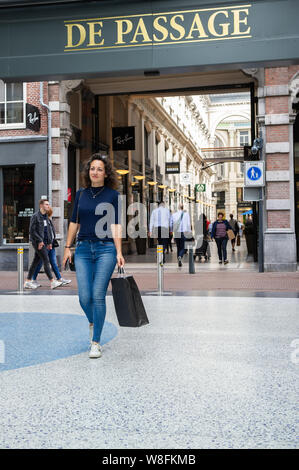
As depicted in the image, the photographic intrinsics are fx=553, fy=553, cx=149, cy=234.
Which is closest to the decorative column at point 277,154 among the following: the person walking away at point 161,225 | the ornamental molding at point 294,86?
the ornamental molding at point 294,86

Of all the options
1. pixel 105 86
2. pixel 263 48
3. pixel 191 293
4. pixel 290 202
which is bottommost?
pixel 191 293

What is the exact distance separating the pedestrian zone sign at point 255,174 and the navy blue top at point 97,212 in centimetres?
989

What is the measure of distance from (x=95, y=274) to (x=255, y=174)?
10302 millimetres

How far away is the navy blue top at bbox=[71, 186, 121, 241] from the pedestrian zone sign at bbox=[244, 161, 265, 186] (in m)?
9.89

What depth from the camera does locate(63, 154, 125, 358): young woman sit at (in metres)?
5.33

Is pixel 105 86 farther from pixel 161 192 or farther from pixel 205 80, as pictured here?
pixel 161 192

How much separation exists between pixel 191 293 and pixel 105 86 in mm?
12117

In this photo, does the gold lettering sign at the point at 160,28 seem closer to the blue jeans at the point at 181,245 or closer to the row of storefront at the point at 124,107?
the row of storefront at the point at 124,107

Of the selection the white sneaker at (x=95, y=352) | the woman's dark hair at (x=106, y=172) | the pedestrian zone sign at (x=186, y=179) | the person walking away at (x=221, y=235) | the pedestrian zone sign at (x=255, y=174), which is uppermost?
the pedestrian zone sign at (x=186, y=179)

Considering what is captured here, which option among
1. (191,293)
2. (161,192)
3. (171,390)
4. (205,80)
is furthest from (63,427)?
(161,192)

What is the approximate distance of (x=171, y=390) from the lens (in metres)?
4.07

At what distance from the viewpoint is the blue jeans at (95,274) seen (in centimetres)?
532

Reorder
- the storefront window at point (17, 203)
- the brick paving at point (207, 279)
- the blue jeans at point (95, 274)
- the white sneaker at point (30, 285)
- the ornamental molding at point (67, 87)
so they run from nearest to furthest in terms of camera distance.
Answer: the blue jeans at point (95, 274) → the brick paving at point (207, 279) → the white sneaker at point (30, 285) → the ornamental molding at point (67, 87) → the storefront window at point (17, 203)

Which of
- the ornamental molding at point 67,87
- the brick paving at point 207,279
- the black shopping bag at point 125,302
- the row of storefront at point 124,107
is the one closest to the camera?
the black shopping bag at point 125,302
